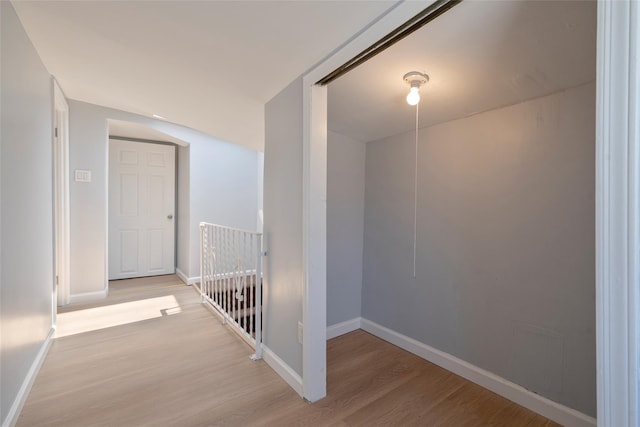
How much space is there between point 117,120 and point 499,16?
4123mm

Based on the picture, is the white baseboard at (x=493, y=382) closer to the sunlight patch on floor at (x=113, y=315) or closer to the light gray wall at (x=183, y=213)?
the sunlight patch on floor at (x=113, y=315)

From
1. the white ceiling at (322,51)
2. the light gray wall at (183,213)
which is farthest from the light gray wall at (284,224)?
the light gray wall at (183,213)

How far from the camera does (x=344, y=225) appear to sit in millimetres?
2631

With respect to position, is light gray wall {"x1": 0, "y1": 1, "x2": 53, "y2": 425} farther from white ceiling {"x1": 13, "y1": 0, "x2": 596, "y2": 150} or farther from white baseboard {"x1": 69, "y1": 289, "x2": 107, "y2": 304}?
white baseboard {"x1": 69, "y1": 289, "x2": 107, "y2": 304}

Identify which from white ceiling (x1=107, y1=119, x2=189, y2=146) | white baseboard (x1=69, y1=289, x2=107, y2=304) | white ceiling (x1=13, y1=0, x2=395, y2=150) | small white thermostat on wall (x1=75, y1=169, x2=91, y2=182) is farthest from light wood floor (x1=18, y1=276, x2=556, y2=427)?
white ceiling (x1=107, y1=119, x2=189, y2=146)

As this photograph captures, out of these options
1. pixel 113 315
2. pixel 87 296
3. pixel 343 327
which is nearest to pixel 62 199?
pixel 87 296

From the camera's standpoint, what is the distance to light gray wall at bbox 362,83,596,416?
→ 151 cm

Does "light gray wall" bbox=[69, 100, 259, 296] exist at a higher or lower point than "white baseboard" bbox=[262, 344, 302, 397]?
higher

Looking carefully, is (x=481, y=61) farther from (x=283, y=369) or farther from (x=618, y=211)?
(x=283, y=369)

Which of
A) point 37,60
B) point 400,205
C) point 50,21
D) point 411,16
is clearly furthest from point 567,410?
point 37,60

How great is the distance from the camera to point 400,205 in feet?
7.97

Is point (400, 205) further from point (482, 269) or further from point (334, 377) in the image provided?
point (334, 377)

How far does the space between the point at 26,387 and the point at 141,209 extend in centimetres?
304

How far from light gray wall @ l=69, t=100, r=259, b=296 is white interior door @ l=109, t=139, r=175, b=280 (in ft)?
0.72
